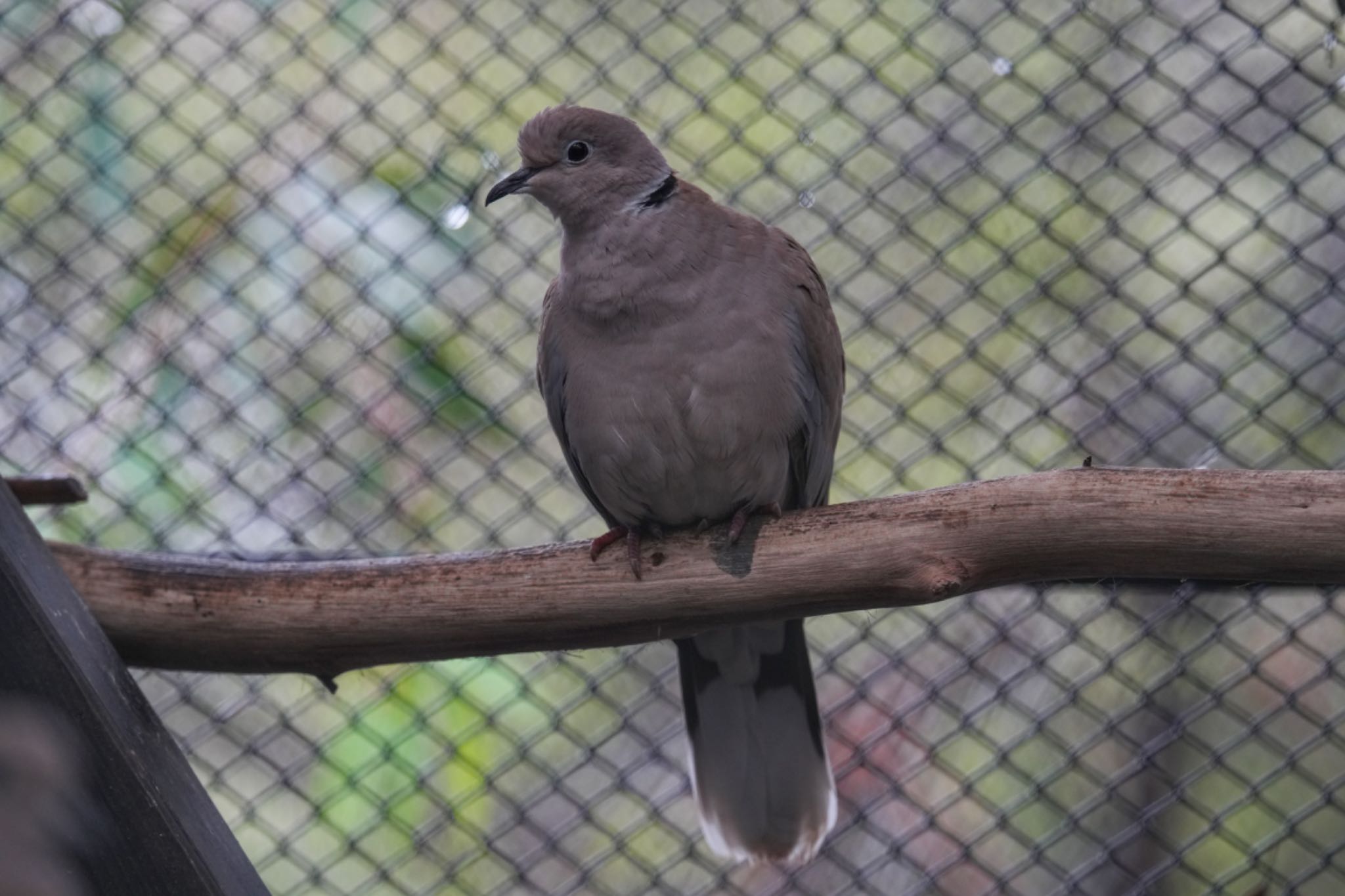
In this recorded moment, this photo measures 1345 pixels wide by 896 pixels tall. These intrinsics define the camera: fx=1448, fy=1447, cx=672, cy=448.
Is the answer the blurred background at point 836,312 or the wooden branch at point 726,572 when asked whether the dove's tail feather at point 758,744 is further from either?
the blurred background at point 836,312

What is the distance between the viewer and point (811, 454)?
2068 mm

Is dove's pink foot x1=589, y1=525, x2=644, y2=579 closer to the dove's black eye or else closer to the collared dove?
the collared dove

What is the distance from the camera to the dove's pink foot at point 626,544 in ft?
5.79

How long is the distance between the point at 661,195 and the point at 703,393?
1.07 ft

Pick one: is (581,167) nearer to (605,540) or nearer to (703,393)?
(703,393)

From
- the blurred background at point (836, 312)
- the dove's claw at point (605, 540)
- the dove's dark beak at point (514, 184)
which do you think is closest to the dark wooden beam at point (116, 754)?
the dove's claw at point (605, 540)

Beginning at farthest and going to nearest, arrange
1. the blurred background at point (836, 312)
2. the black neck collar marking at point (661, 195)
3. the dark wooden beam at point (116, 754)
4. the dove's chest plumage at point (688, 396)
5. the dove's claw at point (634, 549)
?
the blurred background at point (836, 312)
the black neck collar marking at point (661, 195)
the dove's chest plumage at point (688, 396)
the dove's claw at point (634, 549)
the dark wooden beam at point (116, 754)

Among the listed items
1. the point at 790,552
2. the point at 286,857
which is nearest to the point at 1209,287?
the point at 790,552

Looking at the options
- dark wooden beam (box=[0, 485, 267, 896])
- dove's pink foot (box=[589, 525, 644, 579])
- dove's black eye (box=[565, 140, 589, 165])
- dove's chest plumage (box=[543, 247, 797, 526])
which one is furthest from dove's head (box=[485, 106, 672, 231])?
dark wooden beam (box=[0, 485, 267, 896])

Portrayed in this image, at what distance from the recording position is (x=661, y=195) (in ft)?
6.79

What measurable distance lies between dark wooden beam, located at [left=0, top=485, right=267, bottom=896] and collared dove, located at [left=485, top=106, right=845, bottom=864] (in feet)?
1.87

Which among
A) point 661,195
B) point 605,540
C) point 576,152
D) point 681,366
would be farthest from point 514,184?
point 605,540

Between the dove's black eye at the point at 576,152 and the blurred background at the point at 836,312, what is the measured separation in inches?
26.8

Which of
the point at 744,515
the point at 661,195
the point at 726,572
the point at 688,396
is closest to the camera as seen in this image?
the point at 726,572
